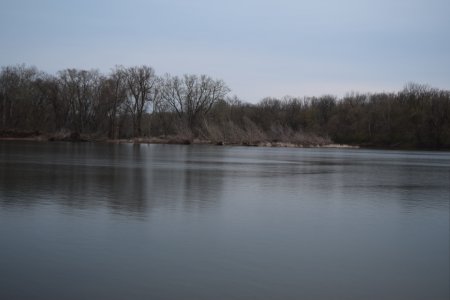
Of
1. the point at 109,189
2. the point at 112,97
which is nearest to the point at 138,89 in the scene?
the point at 112,97

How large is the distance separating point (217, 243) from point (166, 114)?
3664 inches

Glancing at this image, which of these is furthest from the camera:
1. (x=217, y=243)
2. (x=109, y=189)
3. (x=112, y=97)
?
(x=112, y=97)

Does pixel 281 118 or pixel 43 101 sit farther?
pixel 281 118

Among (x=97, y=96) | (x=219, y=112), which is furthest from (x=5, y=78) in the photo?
(x=219, y=112)

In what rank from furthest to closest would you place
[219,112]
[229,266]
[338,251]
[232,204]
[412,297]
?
[219,112], [232,204], [338,251], [229,266], [412,297]

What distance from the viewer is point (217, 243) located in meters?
8.80

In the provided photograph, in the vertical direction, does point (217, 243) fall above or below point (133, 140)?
below

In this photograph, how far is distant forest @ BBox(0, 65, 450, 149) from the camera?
260 feet

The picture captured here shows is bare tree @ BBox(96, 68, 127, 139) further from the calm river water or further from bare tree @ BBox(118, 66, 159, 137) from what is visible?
the calm river water

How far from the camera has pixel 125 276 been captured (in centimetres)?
A: 676

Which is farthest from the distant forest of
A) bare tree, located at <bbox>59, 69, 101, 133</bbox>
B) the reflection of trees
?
the reflection of trees

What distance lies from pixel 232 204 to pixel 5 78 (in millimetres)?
78322

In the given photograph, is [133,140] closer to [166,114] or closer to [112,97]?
[112,97]

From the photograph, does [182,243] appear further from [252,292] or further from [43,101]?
[43,101]
